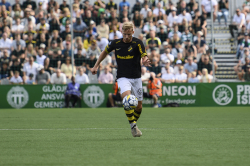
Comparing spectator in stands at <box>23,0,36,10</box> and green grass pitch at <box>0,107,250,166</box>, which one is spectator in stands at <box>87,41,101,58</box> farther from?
green grass pitch at <box>0,107,250,166</box>

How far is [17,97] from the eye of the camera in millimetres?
19156

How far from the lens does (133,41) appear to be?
7719 mm

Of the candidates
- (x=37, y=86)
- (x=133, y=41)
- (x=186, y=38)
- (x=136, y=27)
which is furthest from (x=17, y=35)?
(x=133, y=41)

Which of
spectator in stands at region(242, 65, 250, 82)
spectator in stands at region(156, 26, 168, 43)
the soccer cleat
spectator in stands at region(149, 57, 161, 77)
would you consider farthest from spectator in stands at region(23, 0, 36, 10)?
the soccer cleat

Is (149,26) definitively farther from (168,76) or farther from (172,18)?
(168,76)

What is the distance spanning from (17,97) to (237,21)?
11311mm

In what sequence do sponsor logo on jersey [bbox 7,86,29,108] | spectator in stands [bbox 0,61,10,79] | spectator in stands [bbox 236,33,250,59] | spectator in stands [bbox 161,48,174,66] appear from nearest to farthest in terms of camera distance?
spectator in stands [bbox 0,61,10,79], sponsor logo on jersey [bbox 7,86,29,108], spectator in stands [bbox 161,48,174,66], spectator in stands [bbox 236,33,250,59]

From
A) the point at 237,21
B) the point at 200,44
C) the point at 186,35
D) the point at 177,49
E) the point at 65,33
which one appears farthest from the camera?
the point at 237,21

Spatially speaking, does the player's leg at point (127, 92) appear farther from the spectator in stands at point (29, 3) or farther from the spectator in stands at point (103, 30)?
the spectator in stands at point (29, 3)

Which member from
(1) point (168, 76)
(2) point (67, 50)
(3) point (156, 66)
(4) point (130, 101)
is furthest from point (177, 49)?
(4) point (130, 101)

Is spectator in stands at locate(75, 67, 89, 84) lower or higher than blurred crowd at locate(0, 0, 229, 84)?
lower

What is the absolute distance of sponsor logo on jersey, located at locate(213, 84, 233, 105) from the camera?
19062 millimetres

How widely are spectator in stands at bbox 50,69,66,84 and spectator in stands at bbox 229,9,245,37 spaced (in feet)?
28.8

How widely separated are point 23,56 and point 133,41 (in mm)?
12701
